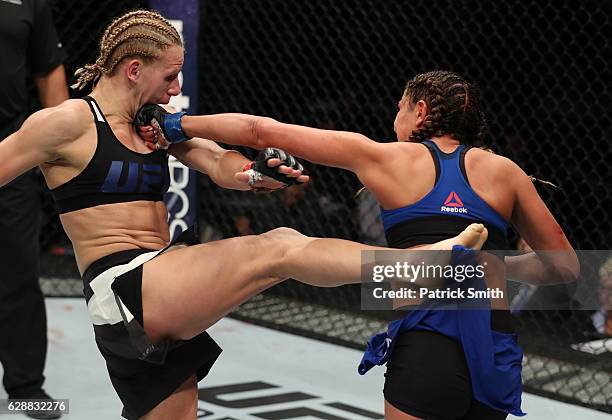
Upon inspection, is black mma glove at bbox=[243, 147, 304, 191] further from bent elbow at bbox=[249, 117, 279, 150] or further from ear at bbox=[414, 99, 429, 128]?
ear at bbox=[414, 99, 429, 128]

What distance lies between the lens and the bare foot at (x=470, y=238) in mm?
1881

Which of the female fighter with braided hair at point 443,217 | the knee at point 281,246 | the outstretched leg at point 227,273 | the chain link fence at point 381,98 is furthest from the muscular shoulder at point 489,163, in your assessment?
the chain link fence at point 381,98

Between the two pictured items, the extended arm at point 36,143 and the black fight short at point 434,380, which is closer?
the black fight short at point 434,380

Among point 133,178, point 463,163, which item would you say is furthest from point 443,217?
point 133,178

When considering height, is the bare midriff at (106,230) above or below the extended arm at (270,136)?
below

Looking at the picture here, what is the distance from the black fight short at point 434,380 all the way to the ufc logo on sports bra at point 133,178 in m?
0.72

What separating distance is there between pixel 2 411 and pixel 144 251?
120cm

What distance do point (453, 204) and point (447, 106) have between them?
232 millimetres

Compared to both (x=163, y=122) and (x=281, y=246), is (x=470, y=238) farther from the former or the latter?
(x=163, y=122)

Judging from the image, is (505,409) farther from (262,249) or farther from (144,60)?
(144,60)

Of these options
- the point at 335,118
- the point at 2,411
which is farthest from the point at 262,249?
the point at 335,118

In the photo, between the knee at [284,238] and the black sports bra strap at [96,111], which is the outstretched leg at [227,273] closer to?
the knee at [284,238]

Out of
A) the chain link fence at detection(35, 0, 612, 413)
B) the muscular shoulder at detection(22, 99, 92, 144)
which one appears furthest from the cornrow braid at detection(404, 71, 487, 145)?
the chain link fence at detection(35, 0, 612, 413)

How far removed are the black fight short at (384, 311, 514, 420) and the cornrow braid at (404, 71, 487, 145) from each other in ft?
1.29
